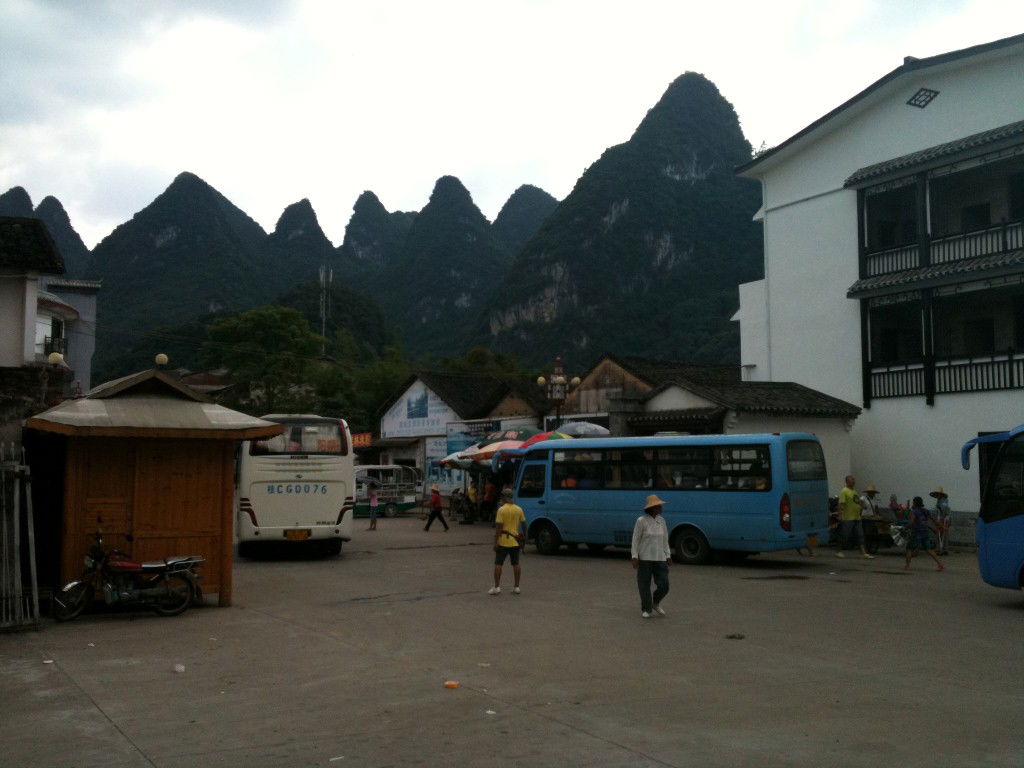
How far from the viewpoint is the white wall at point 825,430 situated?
24.1 metres

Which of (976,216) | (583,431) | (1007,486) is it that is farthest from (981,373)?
(1007,486)

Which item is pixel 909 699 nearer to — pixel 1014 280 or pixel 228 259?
pixel 1014 280

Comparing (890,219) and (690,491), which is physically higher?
(890,219)

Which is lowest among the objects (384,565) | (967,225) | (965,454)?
(384,565)

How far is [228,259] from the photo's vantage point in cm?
13825

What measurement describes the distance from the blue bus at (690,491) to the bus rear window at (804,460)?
0.06 feet

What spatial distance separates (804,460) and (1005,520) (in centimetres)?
574

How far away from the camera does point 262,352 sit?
6194 cm

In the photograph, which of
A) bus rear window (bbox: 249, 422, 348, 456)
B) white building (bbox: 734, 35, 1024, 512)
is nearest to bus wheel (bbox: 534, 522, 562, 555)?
bus rear window (bbox: 249, 422, 348, 456)

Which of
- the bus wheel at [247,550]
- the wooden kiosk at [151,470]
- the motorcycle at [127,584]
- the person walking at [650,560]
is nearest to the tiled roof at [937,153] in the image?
the person walking at [650,560]

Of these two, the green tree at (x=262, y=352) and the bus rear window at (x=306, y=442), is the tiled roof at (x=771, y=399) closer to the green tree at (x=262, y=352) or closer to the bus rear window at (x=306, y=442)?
the bus rear window at (x=306, y=442)

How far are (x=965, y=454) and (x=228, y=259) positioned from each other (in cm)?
13452

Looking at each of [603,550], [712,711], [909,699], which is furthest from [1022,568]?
[603,550]

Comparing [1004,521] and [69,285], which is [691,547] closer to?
[1004,521]
